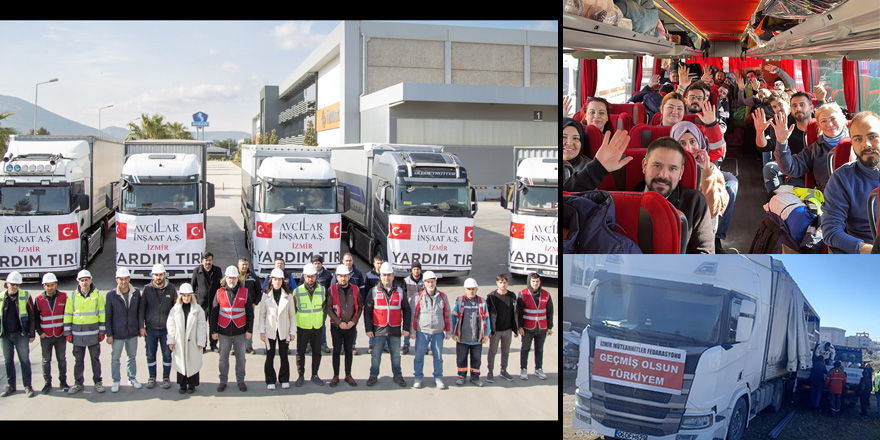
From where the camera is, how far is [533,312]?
725cm

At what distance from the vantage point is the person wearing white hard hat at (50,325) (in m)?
6.61

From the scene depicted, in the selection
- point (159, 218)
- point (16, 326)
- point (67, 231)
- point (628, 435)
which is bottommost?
point (628, 435)

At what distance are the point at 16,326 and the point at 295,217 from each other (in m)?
5.01

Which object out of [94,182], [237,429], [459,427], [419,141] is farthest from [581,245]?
[419,141]

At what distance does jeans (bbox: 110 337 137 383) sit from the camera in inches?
265

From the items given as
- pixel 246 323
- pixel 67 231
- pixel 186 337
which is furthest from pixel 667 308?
pixel 67 231

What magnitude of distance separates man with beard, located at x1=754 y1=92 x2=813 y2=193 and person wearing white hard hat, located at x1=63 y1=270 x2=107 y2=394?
221 inches

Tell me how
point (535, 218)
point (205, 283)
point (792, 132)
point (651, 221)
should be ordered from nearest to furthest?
point (651, 221) → point (792, 132) → point (205, 283) → point (535, 218)

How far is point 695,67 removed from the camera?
527 cm

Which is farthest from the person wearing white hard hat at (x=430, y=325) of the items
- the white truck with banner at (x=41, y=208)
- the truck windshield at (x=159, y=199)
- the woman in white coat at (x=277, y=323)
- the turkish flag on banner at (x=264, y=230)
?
the white truck with banner at (x=41, y=208)

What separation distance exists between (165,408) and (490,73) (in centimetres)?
2530

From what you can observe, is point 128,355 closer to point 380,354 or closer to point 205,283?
point 205,283

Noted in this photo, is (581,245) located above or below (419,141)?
below

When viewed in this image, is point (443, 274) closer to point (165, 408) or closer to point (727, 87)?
point (165, 408)
